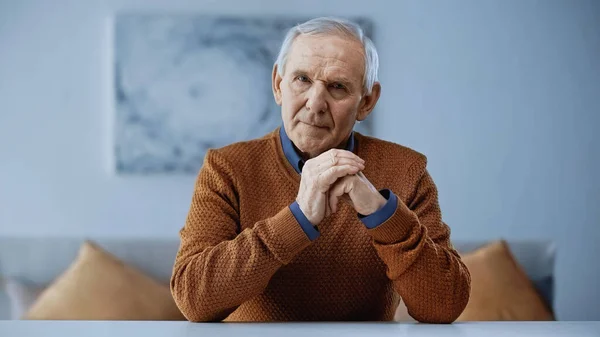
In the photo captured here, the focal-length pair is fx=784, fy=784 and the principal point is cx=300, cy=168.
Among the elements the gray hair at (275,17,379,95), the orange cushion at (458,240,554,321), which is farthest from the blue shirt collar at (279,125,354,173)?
the orange cushion at (458,240,554,321)

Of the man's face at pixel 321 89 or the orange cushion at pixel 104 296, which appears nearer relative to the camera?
the man's face at pixel 321 89

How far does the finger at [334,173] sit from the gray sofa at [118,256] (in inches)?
64.6

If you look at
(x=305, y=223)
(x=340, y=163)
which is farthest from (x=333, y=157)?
(x=305, y=223)

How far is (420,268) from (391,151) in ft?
1.16

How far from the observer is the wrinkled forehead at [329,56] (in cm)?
153

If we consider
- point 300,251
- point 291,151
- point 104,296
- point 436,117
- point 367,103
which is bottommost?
point 104,296

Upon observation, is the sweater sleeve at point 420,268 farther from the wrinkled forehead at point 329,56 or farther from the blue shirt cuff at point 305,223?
the wrinkled forehead at point 329,56

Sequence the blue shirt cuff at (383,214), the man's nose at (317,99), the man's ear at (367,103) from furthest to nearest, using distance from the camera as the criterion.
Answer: the man's ear at (367,103)
the man's nose at (317,99)
the blue shirt cuff at (383,214)

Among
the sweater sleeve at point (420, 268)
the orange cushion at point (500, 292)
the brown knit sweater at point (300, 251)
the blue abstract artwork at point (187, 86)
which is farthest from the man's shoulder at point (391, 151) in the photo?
the blue abstract artwork at point (187, 86)

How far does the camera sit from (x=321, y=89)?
5.00 feet

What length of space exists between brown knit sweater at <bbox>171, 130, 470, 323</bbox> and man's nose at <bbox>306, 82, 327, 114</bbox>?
6.7 inches

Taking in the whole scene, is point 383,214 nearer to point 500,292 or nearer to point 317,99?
point 317,99

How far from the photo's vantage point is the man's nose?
1.52 m

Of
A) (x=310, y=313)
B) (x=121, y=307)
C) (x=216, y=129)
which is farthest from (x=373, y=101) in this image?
(x=216, y=129)
